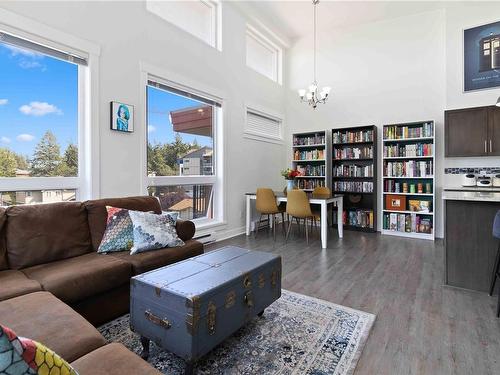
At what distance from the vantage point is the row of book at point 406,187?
4.88 metres

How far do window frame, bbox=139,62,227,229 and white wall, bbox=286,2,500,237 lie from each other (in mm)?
2376

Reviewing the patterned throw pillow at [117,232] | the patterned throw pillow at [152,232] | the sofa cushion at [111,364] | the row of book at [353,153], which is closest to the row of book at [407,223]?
the row of book at [353,153]

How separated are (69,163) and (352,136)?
4.75m

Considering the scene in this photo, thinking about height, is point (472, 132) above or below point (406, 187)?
above

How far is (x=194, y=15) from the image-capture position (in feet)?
14.1

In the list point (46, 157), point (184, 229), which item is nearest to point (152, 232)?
point (184, 229)

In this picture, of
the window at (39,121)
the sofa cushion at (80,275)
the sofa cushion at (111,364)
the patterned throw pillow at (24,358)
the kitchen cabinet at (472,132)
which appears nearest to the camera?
the patterned throw pillow at (24,358)

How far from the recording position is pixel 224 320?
5.30ft

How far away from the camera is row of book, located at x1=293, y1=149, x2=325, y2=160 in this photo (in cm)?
589

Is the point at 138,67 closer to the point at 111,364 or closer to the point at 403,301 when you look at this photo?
the point at 111,364

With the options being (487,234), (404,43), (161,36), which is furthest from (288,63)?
(487,234)

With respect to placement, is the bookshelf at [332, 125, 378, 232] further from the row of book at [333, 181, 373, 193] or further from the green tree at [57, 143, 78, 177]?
the green tree at [57, 143, 78, 177]

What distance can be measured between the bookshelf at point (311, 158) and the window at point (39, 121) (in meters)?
4.11

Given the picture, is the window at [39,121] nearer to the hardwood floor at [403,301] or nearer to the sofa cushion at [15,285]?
the sofa cushion at [15,285]
